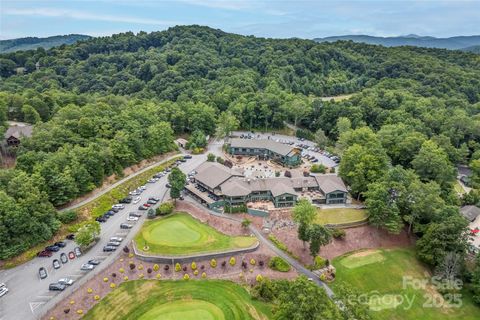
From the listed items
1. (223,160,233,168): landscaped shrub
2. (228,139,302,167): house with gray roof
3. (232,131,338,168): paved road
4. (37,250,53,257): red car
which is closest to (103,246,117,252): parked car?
(37,250,53,257): red car

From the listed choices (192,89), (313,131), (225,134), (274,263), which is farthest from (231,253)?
(192,89)

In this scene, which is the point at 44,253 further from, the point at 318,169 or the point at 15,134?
the point at 318,169

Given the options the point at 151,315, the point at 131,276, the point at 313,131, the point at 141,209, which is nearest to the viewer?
the point at 151,315

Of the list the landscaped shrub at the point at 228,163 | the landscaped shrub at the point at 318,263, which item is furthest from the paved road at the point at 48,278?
the landscaped shrub at the point at 228,163

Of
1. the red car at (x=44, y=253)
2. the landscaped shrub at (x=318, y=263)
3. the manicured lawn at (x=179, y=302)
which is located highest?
the red car at (x=44, y=253)

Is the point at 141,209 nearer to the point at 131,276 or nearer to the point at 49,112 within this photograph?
the point at 131,276

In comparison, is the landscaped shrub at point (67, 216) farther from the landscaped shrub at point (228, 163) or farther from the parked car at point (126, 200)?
the landscaped shrub at point (228, 163)
